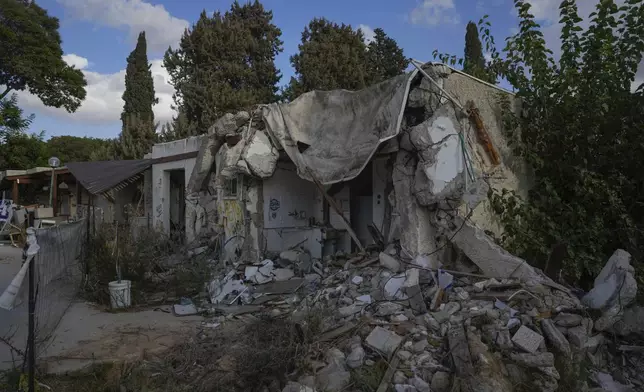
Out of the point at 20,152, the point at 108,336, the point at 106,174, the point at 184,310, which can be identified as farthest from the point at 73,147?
the point at 108,336

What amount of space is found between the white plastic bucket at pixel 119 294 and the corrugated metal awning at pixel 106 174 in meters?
6.66

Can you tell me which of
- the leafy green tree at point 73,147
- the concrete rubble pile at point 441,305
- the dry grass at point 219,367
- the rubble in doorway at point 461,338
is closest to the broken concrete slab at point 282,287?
the concrete rubble pile at point 441,305

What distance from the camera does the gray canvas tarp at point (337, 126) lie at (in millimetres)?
6895

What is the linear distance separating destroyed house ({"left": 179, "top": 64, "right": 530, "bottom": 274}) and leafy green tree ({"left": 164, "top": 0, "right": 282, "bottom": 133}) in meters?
10.7

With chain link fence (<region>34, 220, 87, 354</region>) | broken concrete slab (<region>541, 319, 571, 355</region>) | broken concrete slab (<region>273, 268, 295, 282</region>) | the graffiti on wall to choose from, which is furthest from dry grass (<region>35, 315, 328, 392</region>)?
the graffiti on wall

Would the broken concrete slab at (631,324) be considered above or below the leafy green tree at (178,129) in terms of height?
below

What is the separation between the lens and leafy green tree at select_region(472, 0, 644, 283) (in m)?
7.17

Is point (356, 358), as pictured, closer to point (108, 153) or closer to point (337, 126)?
point (337, 126)

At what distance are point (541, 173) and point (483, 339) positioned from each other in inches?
184

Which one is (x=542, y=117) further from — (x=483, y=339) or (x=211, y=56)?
(x=211, y=56)

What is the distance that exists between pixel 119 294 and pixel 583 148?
824cm

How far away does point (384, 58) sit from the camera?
70.4 feet

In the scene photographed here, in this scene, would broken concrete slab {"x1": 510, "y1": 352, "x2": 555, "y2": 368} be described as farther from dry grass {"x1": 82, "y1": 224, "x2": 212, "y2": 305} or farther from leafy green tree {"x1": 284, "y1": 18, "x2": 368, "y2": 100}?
leafy green tree {"x1": 284, "y1": 18, "x2": 368, "y2": 100}

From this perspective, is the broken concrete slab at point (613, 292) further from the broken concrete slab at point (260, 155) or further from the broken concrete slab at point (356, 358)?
the broken concrete slab at point (260, 155)
